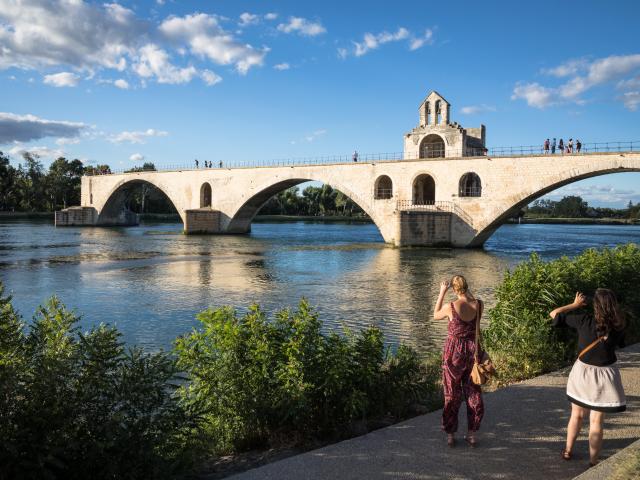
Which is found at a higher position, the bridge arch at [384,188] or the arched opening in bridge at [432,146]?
the arched opening in bridge at [432,146]

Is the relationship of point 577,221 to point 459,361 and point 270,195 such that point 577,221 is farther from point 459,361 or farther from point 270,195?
point 459,361

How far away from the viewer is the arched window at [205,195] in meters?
61.7

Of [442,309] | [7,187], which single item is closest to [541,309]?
[442,309]

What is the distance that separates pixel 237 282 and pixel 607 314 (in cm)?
1803

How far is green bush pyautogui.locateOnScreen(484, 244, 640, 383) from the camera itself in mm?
7469

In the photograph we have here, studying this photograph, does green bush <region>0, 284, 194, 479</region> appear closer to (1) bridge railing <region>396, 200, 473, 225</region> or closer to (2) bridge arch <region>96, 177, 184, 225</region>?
(1) bridge railing <region>396, 200, 473, 225</region>

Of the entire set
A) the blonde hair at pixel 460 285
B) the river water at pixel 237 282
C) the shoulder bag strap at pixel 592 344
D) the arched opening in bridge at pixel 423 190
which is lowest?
the river water at pixel 237 282

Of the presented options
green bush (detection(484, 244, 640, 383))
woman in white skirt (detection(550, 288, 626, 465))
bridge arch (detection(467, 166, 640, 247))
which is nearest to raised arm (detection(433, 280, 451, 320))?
woman in white skirt (detection(550, 288, 626, 465))

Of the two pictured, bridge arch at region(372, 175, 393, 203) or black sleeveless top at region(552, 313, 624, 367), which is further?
bridge arch at region(372, 175, 393, 203)

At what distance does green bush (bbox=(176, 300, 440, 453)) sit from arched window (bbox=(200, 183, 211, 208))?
57127 millimetres

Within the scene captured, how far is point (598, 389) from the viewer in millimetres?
4406

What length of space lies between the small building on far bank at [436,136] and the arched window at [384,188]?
2877 millimetres

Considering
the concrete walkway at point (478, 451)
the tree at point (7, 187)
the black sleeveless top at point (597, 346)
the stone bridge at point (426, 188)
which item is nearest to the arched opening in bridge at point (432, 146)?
the stone bridge at point (426, 188)

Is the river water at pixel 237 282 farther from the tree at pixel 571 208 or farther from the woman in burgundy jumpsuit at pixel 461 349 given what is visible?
the tree at pixel 571 208
